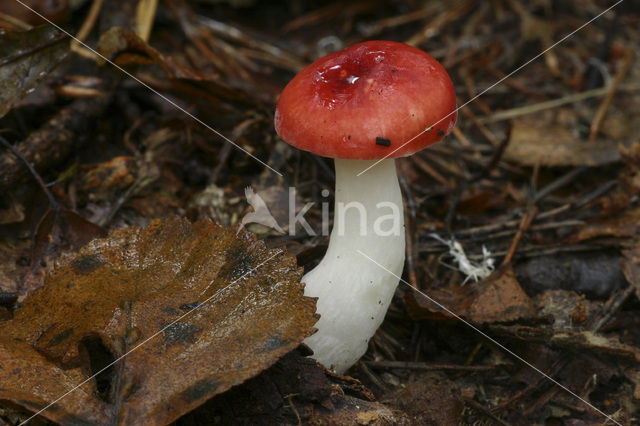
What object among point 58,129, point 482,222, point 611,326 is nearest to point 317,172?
point 482,222

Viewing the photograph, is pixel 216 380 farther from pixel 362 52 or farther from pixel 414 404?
pixel 362 52

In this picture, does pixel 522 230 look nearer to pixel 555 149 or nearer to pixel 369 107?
pixel 555 149

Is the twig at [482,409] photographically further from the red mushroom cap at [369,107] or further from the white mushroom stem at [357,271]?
the red mushroom cap at [369,107]

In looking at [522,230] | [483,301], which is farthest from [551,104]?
[483,301]

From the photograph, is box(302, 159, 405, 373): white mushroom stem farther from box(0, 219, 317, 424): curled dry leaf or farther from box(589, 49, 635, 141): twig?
box(589, 49, 635, 141): twig

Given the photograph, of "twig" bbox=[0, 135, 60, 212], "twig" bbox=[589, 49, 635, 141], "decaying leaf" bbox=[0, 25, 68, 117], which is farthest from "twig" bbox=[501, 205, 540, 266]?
"decaying leaf" bbox=[0, 25, 68, 117]
